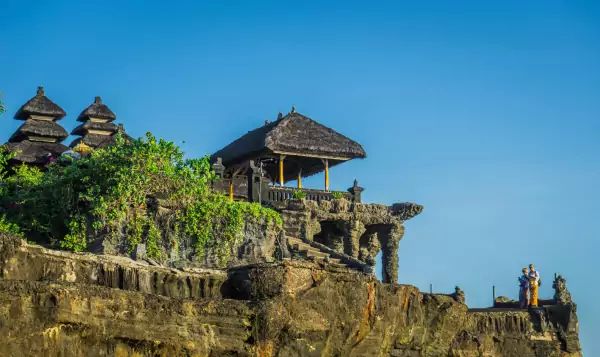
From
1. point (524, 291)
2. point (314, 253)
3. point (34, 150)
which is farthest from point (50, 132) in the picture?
point (524, 291)

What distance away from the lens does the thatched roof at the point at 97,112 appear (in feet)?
140

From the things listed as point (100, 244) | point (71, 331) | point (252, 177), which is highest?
point (252, 177)

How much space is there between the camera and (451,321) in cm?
2500

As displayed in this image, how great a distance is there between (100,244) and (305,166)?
1202 cm

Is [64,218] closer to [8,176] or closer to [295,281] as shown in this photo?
[8,176]

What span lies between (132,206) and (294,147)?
27.4ft

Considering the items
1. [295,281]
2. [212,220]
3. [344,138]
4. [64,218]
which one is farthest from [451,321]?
[344,138]

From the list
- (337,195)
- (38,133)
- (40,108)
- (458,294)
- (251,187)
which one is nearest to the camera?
(458,294)

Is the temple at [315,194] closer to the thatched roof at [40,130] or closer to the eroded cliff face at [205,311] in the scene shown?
the thatched roof at [40,130]

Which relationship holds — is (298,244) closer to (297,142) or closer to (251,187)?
(251,187)

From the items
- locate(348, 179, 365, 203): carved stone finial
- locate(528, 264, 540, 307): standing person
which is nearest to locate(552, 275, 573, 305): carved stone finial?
locate(528, 264, 540, 307): standing person

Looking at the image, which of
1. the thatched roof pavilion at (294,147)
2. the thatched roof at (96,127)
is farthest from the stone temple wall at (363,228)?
the thatched roof at (96,127)

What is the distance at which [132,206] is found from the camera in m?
32.0

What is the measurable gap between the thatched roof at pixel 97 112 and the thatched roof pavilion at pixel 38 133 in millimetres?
906
